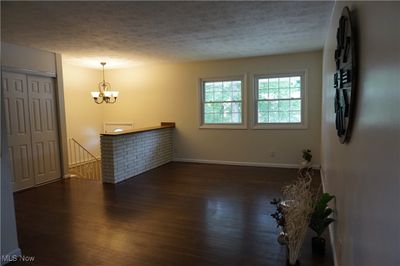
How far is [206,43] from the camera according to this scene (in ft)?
14.9

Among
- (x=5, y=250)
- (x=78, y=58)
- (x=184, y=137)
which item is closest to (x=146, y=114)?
(x=184, y=137)

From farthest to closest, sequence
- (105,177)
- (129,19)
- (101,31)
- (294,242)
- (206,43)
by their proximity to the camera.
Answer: (105,177) < (206,43) < (101,31) < (129,19) < (294,242)

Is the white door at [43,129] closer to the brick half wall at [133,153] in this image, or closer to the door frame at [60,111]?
the door frame at [60,111]

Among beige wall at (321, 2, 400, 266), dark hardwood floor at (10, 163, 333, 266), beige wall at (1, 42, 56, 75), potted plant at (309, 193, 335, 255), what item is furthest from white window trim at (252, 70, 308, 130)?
beige wall at (321, 2, 400, 266)

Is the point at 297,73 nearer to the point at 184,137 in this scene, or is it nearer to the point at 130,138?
the point at 184,137

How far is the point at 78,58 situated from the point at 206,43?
283cm

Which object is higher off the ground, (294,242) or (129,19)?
(129,19)

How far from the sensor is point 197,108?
6.50 metres

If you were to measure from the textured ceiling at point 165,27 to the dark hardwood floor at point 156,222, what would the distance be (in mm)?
2403

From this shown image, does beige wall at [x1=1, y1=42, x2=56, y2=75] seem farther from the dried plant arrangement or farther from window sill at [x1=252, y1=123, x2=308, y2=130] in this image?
the dried plant arrangement

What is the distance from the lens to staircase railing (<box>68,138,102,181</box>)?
21.2 ft

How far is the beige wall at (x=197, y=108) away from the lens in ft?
18.4

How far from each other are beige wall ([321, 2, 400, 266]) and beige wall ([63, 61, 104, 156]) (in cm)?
635

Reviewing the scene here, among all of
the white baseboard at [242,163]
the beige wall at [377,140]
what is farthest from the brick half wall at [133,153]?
the beige wall at [377,140]
